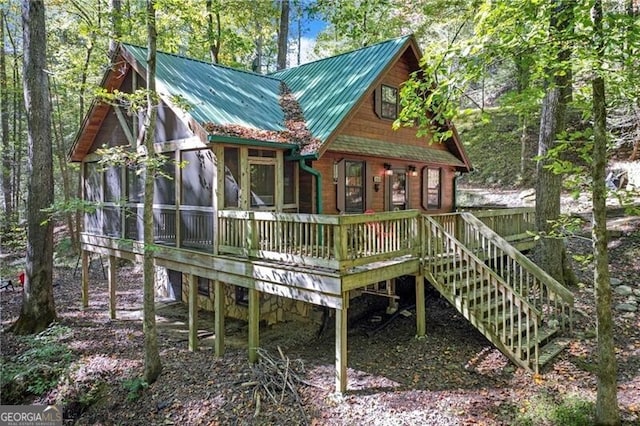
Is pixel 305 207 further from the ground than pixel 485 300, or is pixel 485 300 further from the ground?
pixel 305 207

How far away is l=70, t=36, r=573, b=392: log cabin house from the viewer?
23.9ft

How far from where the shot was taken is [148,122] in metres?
7.70

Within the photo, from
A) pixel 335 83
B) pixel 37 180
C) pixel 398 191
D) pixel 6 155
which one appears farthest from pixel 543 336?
pixel 6 155

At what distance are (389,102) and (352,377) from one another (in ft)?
26.1

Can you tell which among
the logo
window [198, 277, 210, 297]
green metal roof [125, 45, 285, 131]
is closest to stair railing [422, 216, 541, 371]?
green metal roof [125, 45, 285, 131]

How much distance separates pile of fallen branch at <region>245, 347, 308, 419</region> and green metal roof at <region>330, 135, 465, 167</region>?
16.4 ft

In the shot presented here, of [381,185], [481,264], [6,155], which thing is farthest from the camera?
[6,155]

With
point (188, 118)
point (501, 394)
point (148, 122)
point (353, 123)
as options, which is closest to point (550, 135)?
point (353, 123)

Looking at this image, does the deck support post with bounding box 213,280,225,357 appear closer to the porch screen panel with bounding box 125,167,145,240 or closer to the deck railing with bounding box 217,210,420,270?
the deck railing with bounding box 217,210,420,270

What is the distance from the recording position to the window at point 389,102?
1170cm

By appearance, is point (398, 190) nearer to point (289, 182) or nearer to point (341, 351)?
point (289, 182)

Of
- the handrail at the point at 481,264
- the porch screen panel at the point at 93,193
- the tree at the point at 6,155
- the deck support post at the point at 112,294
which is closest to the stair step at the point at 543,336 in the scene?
the handrail at the point at 481,264

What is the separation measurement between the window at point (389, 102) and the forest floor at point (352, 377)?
531cm

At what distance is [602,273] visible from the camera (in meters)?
5.14
